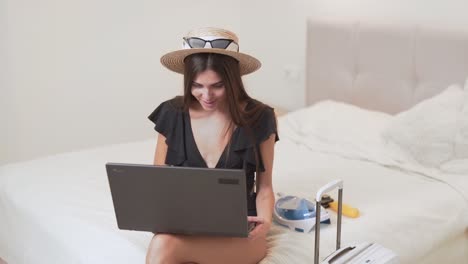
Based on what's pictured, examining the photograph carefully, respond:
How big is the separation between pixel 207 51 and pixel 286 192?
782 mm

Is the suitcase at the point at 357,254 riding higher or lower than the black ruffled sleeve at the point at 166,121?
lower

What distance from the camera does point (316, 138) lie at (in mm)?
2865

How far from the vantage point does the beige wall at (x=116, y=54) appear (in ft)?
10.0

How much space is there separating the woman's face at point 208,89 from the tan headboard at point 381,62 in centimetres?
137

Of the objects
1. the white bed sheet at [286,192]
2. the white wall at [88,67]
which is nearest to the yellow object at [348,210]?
the white bed sheet at [286,192]

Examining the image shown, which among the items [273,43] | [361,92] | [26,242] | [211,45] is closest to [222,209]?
[211,45]

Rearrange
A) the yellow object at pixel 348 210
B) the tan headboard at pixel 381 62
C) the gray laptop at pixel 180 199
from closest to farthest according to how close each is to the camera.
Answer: the gray laptop at pixel 180 199
the yellow object at pixel 348 210
the tan headboard at pixel 381 62

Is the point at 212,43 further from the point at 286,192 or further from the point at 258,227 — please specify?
the point at 286,192

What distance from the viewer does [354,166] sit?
8.41 ft

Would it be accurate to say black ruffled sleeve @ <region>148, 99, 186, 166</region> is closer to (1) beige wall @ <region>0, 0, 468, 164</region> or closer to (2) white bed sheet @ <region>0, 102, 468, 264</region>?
(2) white bed sheet @ <region>0, 102, 468, 264</region>

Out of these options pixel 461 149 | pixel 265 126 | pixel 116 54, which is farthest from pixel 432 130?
pixel 116 54

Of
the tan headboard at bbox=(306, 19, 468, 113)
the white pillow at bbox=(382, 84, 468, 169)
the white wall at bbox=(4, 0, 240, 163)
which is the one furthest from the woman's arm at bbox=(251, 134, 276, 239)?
the white wall at bbox=(4, 0, 240, 163)

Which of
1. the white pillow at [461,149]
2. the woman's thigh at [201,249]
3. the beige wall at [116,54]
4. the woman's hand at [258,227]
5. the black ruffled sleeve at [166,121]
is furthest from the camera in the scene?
the beige wall at [116,54]

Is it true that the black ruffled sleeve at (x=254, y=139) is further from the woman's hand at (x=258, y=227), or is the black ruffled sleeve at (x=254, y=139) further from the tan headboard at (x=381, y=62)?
the tan headboard at (x=381, y=62)
